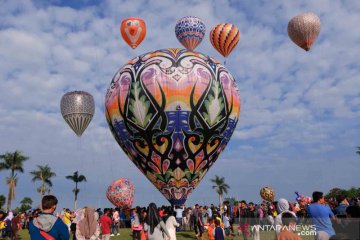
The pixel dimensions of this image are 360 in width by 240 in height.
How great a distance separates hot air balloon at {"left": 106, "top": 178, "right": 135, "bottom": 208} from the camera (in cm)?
3759

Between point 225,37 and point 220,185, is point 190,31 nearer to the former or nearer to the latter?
point 225,37

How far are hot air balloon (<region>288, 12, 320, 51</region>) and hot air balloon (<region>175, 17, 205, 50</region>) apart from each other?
255 inches

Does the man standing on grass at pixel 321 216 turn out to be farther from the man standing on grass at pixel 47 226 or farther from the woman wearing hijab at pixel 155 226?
the man standing on grass at pixel 47 226

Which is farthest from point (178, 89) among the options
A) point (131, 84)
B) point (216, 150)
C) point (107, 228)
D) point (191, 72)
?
point (107, 228)

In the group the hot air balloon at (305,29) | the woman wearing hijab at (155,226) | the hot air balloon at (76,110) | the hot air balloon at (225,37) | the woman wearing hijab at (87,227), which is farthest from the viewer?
the hot air balloon at (76,110)

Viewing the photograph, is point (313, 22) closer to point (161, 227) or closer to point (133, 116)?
point (133, 116)

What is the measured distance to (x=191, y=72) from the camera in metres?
21.3

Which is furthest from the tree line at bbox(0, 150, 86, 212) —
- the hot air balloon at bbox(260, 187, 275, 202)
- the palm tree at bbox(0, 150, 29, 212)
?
the hot air balloon at bbox(260, 187, 275, 202)

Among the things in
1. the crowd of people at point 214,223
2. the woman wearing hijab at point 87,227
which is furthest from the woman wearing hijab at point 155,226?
the woman wearing hijab at point 87,227

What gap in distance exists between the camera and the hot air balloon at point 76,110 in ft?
106

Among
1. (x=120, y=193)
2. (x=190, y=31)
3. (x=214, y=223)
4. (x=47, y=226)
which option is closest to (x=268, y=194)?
(x=190, y=31)

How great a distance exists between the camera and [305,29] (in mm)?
28125

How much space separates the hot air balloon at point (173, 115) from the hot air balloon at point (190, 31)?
8143 millimetres

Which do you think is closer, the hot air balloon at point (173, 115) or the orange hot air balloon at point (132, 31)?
the hot air balloon at point (173, 115)
